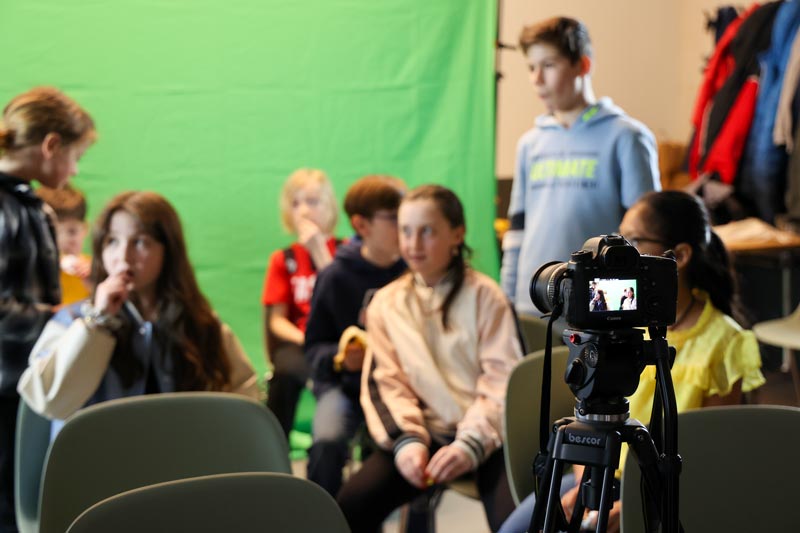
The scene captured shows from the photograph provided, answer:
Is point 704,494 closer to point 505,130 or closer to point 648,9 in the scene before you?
point 505,130

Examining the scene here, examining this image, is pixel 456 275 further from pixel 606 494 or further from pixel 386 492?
pixel 606 494

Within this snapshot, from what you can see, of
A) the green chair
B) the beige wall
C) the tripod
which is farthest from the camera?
the beige wall

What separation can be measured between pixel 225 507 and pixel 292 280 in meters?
1.83

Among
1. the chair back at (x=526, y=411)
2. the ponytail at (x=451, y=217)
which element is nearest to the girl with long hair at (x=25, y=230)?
the ponytail at (x=451, y=217)

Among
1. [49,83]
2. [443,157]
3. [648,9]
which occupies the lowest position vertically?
[443,157]

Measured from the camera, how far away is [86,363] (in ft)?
6.31

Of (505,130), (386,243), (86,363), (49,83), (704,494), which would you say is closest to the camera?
(704,494)

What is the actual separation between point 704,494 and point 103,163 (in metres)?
2.28

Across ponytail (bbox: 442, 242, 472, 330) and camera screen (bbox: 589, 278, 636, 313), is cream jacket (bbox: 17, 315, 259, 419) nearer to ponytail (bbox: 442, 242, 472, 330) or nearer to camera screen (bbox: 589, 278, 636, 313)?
ponytail (bbox: 442, 242, 472, 330)

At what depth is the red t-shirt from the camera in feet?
9.82

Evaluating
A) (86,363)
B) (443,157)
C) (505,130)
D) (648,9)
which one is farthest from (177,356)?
(648,9)

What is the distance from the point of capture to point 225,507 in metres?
1.20

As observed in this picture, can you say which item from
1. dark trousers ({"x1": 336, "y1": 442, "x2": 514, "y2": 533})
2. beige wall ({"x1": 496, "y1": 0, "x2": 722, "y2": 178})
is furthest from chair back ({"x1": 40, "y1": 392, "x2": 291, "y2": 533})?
beige wall ({"x1": 496, "y1": 0, "x2": 722, "y2": 178})

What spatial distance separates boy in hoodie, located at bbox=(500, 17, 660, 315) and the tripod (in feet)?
5.32
